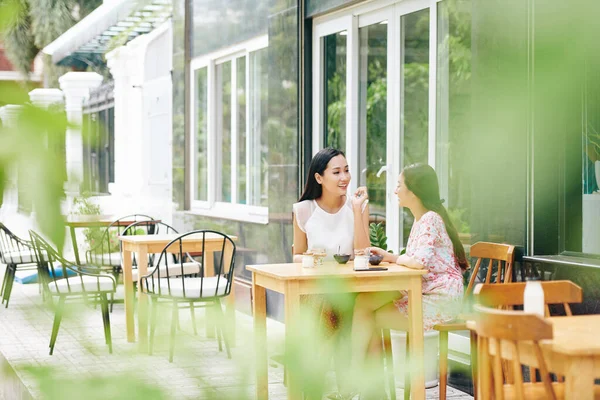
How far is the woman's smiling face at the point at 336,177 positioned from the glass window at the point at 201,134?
482cm

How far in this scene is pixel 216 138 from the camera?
9.38m

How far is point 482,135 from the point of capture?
80 centimetres

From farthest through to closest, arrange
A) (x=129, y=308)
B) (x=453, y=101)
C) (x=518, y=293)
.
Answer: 1. (x=453, y=101)
2. (x=518, y=293)
3. (x=129, y=308)

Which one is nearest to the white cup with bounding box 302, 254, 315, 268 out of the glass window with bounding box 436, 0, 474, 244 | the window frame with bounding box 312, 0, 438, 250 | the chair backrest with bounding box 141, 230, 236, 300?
the chair backrest with bounding box 141, 230, 236, 300

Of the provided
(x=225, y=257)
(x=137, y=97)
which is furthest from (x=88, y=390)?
(x=137, y=97)

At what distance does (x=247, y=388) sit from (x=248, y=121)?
8.05 m

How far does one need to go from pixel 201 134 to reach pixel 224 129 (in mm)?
503

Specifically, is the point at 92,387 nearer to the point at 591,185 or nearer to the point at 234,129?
the point at 591,185

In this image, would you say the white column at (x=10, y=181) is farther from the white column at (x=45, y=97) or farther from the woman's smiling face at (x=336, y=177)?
the woman's smiling face at (x=336, y=177)

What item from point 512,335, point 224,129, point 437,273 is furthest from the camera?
point 224,129

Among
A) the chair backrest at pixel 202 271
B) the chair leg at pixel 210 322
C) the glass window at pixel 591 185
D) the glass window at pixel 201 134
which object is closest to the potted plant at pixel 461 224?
the glass window at pixel 591 185

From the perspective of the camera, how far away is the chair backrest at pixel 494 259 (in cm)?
444

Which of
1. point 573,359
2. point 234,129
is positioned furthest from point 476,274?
point 234,129

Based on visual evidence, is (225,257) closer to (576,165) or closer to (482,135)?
(576,165)
